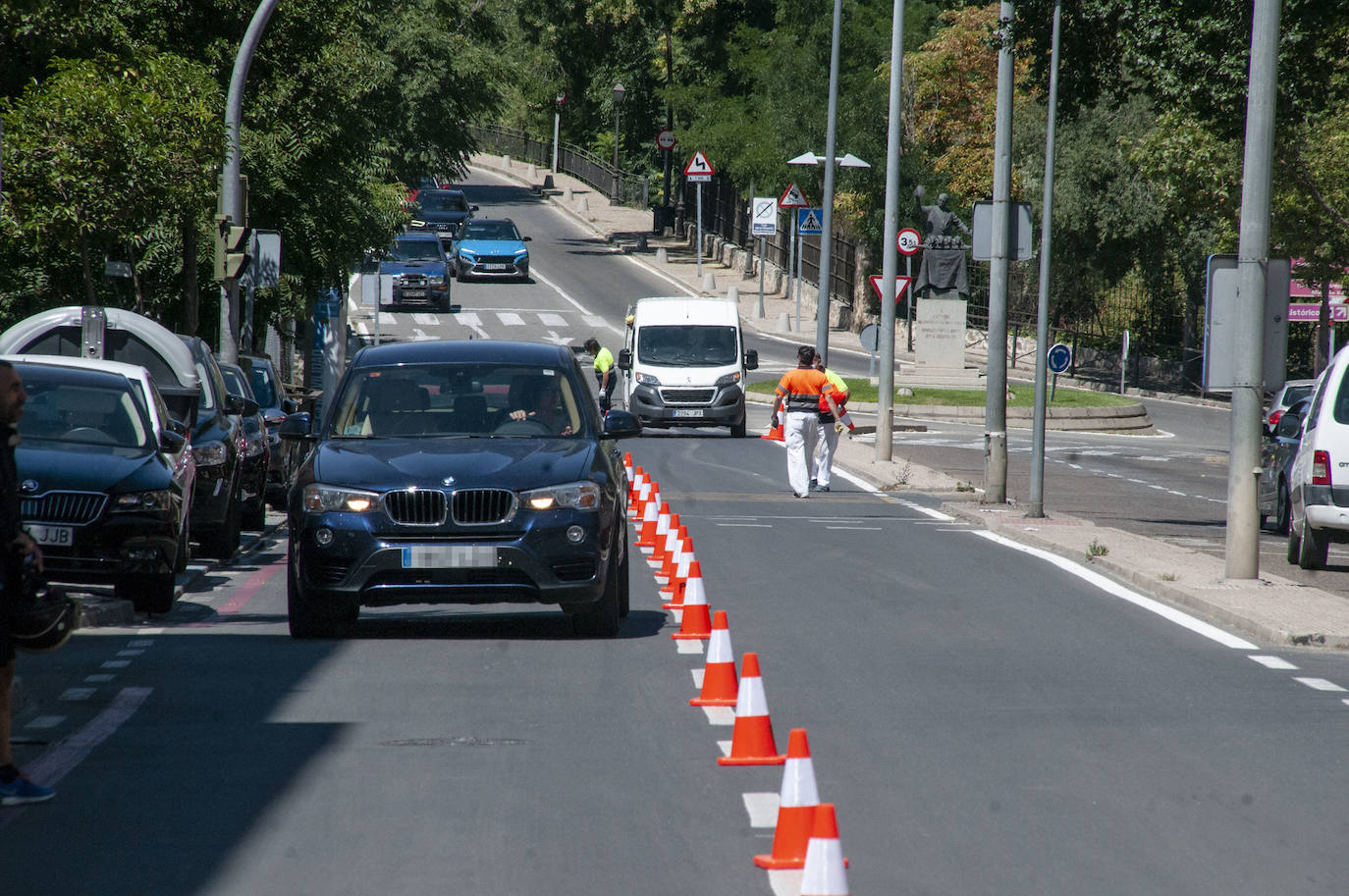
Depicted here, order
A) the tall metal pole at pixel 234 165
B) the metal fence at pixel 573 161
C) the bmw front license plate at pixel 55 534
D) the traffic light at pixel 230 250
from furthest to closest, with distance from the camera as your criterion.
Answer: the metal fence at pixel 573 161 → the tall metal pole at pixel 234 165 → the traffic light at pixel 230 250 → the bmw front license plate at pixel 55 534

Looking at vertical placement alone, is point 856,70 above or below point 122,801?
above

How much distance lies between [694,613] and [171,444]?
13.8 ft

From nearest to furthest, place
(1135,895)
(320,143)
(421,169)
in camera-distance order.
Result: 1. (1135,895)
2. (320,143)
3. (421,169)

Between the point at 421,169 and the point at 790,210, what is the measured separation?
1699 cm

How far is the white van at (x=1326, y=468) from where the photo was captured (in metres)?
16.5

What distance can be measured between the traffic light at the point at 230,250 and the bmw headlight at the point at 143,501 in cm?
854

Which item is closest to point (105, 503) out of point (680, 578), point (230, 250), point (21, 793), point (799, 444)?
point (680, 578)

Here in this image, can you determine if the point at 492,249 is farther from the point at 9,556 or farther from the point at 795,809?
the point at 795,809

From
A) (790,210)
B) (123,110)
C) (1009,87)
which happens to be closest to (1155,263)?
(790,210)

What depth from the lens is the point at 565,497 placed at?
446 inches

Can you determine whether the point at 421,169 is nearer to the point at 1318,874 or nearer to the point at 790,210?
the point at 790,210

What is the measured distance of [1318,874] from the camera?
6.41m

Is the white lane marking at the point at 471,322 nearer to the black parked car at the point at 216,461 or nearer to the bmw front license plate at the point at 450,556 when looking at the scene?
the black parked car at the point at 216,461

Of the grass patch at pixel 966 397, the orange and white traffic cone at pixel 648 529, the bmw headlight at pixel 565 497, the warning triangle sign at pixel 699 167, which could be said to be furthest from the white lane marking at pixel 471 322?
the bmw headlight at pixel 565 497
